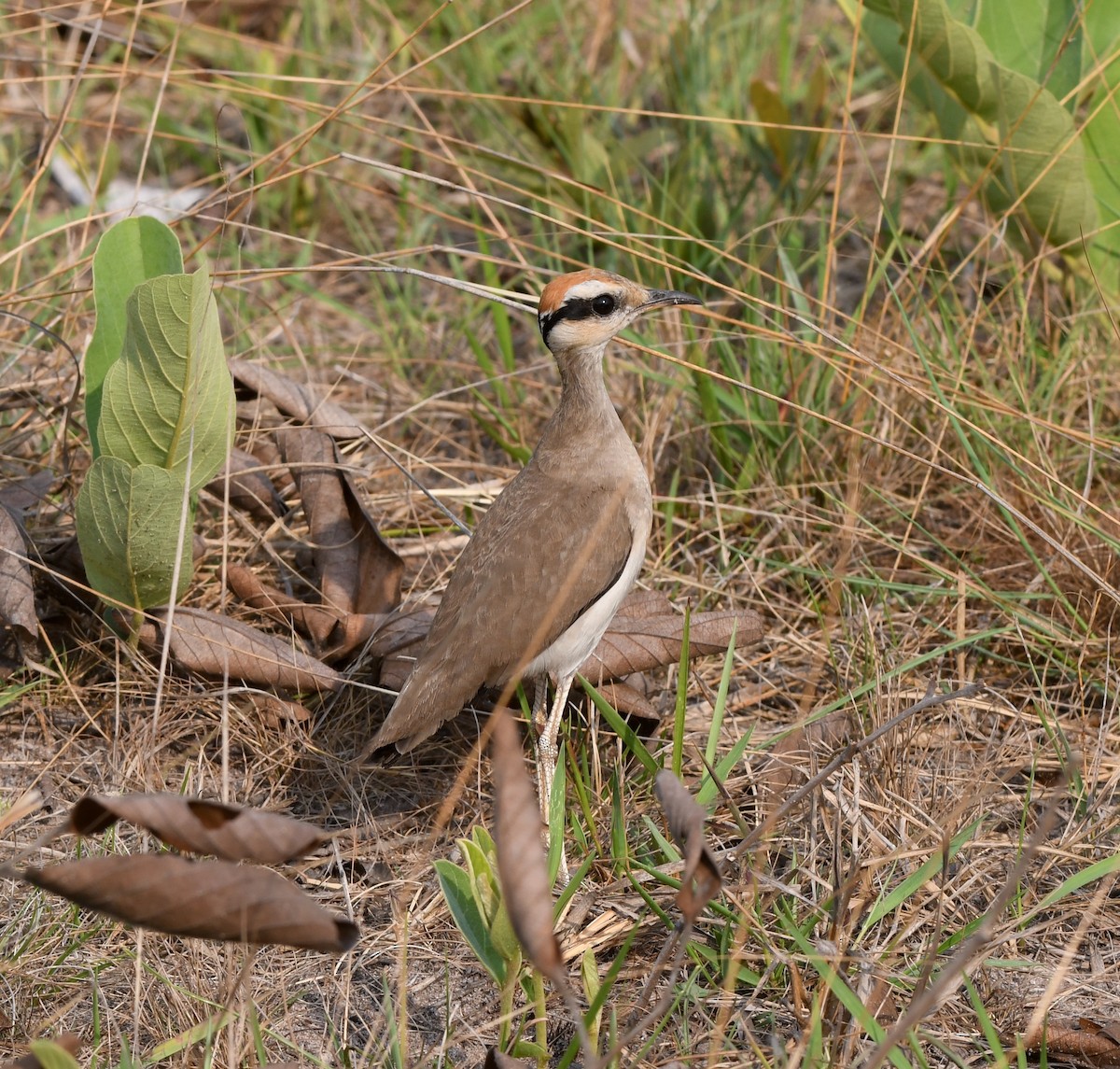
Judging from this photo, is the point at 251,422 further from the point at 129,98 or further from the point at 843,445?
the point at 129,98

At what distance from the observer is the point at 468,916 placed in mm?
2723

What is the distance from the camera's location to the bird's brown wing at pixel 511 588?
3406 millimetres

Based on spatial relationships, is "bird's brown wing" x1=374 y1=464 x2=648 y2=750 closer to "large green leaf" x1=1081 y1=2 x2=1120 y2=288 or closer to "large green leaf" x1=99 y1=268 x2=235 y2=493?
"large green leaf" x1=99 y1=268 x2=235 y2=493

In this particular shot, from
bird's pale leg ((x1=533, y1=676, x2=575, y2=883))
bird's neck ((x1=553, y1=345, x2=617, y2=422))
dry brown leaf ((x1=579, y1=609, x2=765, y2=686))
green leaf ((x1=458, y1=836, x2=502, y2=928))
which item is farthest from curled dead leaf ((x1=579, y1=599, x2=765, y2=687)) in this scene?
green leaf ((x1=458, y1=836, x2=502, y2=928))

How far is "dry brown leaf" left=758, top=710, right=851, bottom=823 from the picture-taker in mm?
3488

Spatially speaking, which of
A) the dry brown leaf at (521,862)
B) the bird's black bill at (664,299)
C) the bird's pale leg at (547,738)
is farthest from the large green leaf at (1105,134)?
the dry brown leaf at (521,862)

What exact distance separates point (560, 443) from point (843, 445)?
1038mm

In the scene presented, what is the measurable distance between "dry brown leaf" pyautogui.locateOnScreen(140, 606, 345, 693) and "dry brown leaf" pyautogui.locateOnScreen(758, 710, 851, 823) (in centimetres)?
120

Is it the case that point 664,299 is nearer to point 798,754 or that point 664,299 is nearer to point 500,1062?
point 798,754

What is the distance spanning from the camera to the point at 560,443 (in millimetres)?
3893

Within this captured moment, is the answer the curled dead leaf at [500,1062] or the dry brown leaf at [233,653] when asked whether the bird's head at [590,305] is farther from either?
the curled dead leaf at [500,1062]

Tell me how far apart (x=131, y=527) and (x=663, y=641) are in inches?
56.8

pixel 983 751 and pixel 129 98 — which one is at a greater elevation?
pixel 129 98

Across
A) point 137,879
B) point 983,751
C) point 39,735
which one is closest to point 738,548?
point 983,751
